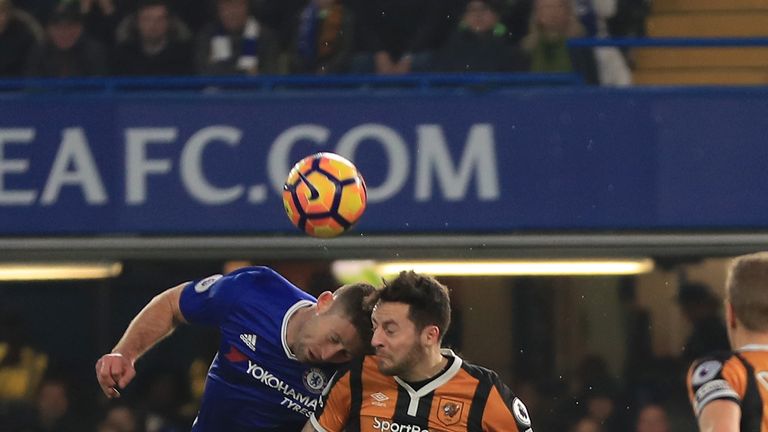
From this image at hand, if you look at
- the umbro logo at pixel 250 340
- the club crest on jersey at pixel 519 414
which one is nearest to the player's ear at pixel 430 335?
the club crest on jersey at pixel 519 414

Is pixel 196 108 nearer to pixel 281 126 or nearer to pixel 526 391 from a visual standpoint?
pixel 281 126

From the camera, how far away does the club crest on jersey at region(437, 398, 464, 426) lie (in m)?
6.11

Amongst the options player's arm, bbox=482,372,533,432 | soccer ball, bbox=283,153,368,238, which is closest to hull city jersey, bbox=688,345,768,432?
player's arm, bbox=482,372,533,432

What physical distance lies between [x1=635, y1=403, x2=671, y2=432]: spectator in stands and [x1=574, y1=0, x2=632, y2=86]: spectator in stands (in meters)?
2.02

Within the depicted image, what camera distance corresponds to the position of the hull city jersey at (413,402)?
6102 millimetres

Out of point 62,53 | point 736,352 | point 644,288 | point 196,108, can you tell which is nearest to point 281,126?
point 196,108

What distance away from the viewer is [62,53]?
422 inches

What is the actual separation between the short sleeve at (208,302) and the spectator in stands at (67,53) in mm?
4296

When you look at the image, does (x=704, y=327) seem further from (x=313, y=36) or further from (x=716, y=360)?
(x=716, y=360)

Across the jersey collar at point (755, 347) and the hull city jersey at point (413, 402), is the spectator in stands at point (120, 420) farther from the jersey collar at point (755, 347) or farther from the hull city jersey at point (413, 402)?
the jersey collar at point (755, 347)

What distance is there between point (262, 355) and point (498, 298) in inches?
154

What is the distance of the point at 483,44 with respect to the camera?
1018 centimetres

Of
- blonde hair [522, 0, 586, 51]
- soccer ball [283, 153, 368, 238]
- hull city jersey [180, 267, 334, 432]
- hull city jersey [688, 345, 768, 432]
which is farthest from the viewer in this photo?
blonde hair [522, 0, 586, 51]

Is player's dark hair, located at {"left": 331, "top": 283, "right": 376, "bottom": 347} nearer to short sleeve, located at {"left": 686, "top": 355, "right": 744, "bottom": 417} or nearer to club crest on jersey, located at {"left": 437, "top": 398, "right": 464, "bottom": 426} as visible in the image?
club crest on jersey, located at {"left": 437, "top": 398, "right": 464, "bottom": 426}
